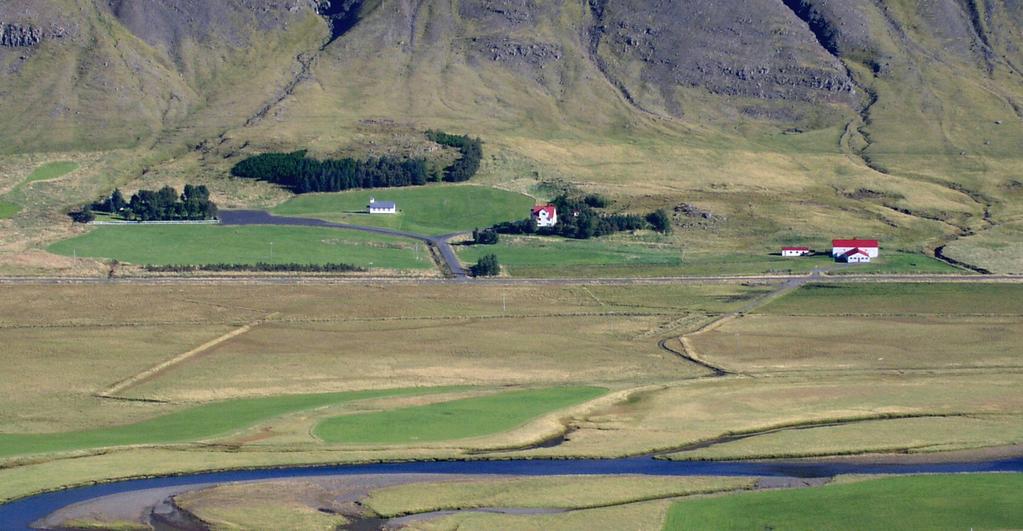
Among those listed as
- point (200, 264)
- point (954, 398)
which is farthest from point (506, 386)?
point (200, 264)

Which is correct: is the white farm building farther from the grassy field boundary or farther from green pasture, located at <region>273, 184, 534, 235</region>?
the grassy field boundary

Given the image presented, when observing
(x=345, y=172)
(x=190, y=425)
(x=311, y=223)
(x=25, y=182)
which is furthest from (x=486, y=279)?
(x=25, y=182)

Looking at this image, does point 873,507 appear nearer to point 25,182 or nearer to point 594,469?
point 594,469

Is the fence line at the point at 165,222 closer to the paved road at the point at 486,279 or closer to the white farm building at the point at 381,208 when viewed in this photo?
the white farm building at the point at 381,208

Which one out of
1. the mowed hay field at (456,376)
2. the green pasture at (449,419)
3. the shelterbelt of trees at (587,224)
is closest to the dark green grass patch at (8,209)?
the mowed hay field at (456,376)

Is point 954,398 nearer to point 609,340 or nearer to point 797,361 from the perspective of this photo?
point 797,361

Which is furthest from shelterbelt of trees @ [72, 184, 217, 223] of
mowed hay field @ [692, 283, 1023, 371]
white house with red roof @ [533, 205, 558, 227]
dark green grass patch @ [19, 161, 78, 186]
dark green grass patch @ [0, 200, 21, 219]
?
mowed hay field @ [692, 283, 1023, 371]
